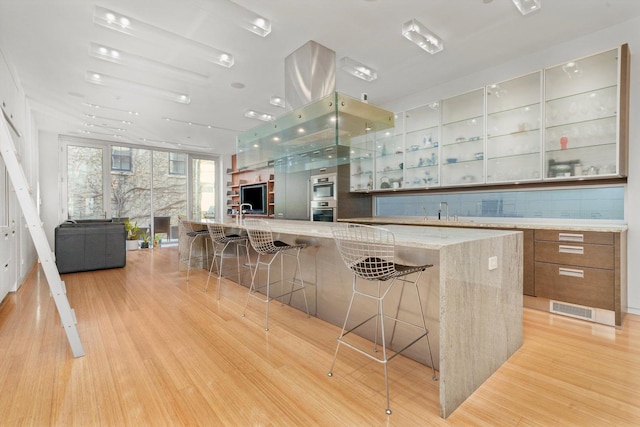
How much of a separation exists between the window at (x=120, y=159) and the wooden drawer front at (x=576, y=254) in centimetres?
906

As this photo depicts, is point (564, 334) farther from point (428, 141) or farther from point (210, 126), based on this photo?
point (210, 126)

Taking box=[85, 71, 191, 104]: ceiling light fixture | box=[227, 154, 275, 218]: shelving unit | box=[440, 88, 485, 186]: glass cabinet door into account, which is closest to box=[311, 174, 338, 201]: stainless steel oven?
box=[440, 88, 485, 186]: glass cabinet door

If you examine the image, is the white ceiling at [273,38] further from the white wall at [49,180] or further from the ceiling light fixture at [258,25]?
the white wall at [49,180]

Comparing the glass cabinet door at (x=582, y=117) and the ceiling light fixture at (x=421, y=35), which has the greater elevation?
the ceiling light fixture at (x=421, y=35)

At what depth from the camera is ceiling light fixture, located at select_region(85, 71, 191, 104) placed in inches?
153

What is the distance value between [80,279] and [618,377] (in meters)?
6.22

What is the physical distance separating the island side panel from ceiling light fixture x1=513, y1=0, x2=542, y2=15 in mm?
2036

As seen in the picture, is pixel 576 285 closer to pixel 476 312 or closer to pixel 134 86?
pixel 476 312

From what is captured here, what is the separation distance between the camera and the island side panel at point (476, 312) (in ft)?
5.18

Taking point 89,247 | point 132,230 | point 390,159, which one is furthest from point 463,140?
point 132,230

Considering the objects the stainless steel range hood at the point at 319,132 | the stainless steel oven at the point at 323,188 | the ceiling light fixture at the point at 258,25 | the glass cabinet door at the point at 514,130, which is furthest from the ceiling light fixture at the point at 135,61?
the glass cabinet door at the point at 514,130

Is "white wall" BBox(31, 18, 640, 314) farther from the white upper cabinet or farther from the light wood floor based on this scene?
the light wood floor

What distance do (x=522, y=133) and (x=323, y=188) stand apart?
3250 millimetres

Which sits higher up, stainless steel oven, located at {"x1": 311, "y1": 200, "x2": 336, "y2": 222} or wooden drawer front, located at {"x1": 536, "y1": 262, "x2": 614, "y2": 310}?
stainless steel oven, located at {"x1": 311, "y1": 200, "x2": 336, "y2": 222}
